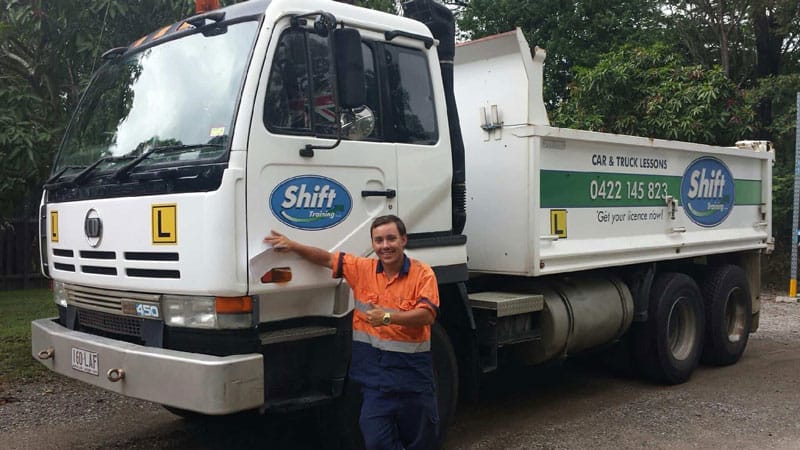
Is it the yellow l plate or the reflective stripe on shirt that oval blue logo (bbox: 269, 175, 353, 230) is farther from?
the reflective stripe on shirt

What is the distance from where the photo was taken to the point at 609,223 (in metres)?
6.05

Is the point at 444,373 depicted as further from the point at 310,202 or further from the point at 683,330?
the point at 683,330

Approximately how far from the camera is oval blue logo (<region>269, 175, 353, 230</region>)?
3840 mm

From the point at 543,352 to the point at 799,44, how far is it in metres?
15.3

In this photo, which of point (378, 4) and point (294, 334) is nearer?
point (294, 334)

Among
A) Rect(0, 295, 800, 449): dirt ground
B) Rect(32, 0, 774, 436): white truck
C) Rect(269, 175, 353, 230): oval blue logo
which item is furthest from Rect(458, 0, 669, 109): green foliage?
Rect(269, 175, 353, 230): oval blue logo

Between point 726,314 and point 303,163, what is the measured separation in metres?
5.40

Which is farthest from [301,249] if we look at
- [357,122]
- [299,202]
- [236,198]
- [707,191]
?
[707,191]

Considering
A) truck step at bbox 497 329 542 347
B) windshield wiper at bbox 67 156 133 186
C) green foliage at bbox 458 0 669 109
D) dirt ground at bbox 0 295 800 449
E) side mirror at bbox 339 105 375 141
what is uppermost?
green foliage at bbox 458 0 669 109

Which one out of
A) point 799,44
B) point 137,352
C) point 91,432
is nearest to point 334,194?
point 137,352

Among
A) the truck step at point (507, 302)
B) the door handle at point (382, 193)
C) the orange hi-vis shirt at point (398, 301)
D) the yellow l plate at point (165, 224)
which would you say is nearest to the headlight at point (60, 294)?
the yellow l plate at point (165, 224)

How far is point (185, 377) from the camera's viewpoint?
11.6ft

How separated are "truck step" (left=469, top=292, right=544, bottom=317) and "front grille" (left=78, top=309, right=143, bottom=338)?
2081mm

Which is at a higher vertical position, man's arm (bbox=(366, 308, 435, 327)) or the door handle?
the door handle
